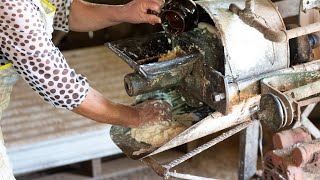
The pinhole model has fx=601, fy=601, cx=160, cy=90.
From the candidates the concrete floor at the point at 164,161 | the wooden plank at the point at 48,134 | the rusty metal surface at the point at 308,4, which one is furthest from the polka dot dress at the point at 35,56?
the concrete floor at the point at 164,161

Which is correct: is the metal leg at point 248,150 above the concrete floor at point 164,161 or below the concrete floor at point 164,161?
above

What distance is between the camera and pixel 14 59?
61.7 inches

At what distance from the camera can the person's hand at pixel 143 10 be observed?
1.84 meters

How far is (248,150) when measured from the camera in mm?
2621

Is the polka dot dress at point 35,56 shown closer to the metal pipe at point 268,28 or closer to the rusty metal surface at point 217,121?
the rusty metal surface at point 217,121

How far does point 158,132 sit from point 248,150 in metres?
0.81

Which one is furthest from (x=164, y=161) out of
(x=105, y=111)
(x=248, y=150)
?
(x=105, y=111)

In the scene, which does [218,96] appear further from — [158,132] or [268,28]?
[158,132]

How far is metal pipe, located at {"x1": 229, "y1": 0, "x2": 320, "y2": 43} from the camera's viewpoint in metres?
1.58

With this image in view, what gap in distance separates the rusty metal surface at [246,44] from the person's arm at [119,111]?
25cm

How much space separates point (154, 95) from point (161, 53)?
144 millimetres

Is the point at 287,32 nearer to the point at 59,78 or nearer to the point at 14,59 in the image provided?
the point at 59,78

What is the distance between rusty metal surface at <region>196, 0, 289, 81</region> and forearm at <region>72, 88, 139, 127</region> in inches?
12.3

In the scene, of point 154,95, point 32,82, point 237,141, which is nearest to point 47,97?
point 32,82
